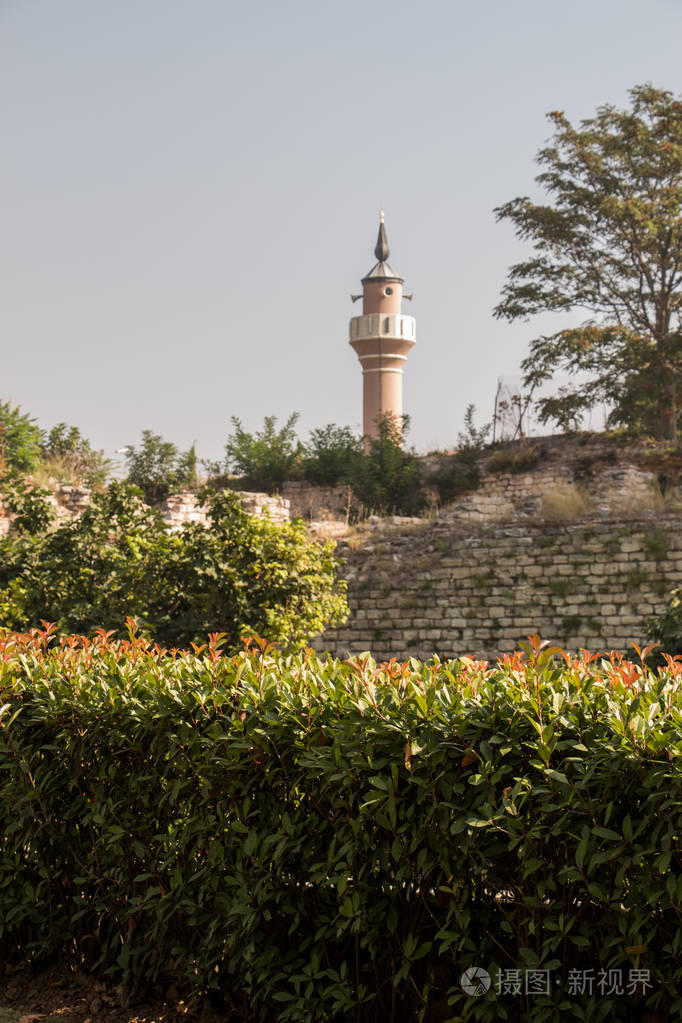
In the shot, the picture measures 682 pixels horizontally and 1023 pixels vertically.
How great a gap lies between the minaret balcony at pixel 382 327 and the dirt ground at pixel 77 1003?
25.2m

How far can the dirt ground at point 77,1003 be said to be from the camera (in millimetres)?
3316

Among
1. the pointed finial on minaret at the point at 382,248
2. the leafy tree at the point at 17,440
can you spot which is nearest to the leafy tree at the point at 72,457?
the leafy tree at the point at 17,440

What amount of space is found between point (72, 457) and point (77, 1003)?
59.1 ft

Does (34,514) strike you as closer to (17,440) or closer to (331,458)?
(17,440)

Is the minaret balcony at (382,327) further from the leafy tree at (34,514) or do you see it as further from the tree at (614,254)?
the leafy tree at (34,514)

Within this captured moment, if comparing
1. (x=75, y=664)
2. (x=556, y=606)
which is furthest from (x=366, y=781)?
(x=556, y=606)

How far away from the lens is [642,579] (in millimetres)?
13039

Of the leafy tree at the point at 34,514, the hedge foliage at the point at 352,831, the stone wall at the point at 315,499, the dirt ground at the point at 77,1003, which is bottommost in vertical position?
the dirt ground at the point at 77,1003

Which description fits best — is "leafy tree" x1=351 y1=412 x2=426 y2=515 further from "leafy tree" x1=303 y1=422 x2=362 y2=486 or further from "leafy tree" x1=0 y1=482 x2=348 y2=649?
"leafy tree" x1=0 y1=482 x2=348 y2=649

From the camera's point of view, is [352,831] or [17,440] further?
[17,440]

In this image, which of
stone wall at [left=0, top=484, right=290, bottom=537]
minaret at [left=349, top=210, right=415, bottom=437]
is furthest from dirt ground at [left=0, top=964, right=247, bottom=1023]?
minaret at [left=349, top=210, right=415, bottom=437]

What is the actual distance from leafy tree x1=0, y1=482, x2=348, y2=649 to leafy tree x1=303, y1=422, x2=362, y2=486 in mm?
13342

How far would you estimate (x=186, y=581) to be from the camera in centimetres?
869

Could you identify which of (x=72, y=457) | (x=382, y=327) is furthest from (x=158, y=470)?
(x=382, y=327)
